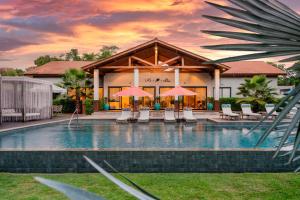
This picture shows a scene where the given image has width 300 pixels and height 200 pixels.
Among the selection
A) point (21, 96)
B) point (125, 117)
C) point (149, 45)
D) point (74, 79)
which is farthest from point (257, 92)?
point (21, 96)

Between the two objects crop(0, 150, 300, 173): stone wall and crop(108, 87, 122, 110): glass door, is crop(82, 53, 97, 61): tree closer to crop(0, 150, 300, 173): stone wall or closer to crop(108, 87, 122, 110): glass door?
crop(108, 87, 122, 110): glass door

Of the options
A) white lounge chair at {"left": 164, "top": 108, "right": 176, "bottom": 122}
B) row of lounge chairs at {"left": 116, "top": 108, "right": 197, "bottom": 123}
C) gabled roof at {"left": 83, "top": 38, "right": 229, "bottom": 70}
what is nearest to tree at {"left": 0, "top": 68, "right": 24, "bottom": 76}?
gabled roof at {"left": 83, "top": 38, "right": 229, "bottom": 70}

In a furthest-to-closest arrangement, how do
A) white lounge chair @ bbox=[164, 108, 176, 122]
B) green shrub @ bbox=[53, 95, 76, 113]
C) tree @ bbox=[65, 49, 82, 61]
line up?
tree @ bbox=[65, 49, 82, 61] < green shrub @ bbox=[53, 95, 76, 113] < white lounge chair @ bbox=[164, 108, 176, 122]

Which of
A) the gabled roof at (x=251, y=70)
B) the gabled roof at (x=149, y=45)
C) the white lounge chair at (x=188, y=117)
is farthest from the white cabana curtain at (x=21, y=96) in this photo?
the gabled roof at (x=251, y=70)

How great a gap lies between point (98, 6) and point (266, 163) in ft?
52.3

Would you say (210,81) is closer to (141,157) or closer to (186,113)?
(186,113)

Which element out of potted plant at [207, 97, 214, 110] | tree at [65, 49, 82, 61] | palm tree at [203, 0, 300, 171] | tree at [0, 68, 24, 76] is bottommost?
potted plant at [207, 97, 214, 110]

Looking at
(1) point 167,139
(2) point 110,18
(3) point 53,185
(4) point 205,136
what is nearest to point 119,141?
(1) point 167,139

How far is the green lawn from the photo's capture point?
18.9 ft

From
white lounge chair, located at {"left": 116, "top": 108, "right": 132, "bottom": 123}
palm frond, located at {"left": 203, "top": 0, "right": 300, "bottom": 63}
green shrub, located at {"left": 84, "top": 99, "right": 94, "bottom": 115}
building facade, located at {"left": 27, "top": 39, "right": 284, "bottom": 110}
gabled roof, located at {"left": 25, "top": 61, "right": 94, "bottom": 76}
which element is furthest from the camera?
gabled roof, located at {"left": 25, "top": 61, "right": 94, "bottom": 76}

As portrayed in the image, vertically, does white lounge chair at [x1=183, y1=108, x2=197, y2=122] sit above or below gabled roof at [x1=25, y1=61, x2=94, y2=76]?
below

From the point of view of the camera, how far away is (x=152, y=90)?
31797mm

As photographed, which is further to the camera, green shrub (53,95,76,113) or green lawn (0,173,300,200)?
green shrub (53,95,76,113)

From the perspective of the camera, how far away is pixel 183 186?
20.9 feet
